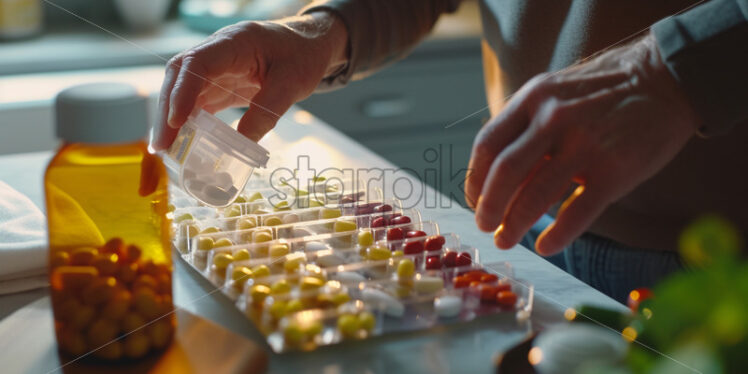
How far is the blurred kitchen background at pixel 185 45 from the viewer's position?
51.4 inches

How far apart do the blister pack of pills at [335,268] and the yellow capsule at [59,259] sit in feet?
0.33

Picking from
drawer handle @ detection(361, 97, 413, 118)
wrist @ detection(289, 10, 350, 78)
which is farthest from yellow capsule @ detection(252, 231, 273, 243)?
drawer handle @ detection(361, 97, 413, 118)

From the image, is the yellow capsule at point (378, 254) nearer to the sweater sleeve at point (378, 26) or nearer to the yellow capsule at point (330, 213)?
the yellow capsule at point (330, 213)

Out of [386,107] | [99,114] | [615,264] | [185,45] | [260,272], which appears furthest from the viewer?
[386,107]

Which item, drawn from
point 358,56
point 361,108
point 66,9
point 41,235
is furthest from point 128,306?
point 66,9

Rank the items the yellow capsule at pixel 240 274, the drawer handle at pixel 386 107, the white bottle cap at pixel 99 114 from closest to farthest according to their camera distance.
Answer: the white bottle cap at pixel 99 114 → the yellow capsule at pixel 240 274 → the drawer handle at pixel 386 107

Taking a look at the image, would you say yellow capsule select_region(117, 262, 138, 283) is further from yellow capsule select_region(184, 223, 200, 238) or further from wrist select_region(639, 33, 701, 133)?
wrist select_region(639, 33, 701, 133)

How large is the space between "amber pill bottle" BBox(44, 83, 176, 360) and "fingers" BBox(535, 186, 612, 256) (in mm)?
219

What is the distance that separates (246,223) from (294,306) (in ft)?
0.44

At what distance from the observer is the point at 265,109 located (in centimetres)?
59

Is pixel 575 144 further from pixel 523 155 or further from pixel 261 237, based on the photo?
pixel 261 237

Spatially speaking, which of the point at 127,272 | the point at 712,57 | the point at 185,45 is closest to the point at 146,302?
the point at 127,272

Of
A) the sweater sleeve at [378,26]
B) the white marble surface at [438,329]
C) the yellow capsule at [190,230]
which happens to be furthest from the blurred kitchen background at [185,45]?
the yellow capsule at [190,230]

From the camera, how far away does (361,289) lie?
46 centimetres
